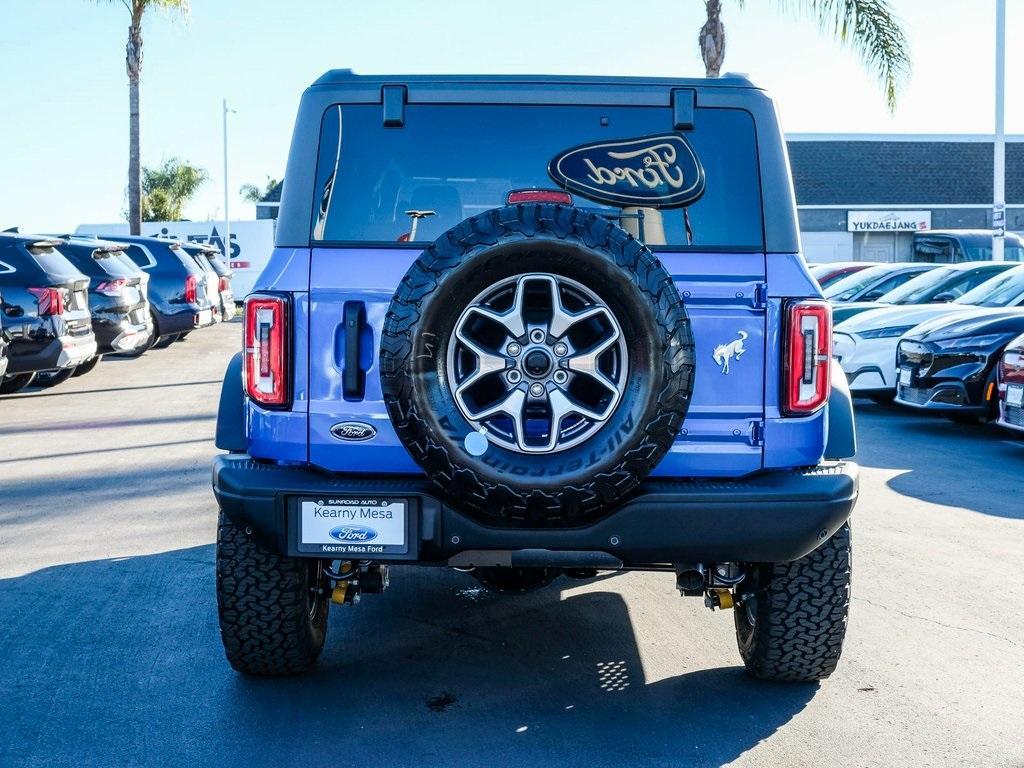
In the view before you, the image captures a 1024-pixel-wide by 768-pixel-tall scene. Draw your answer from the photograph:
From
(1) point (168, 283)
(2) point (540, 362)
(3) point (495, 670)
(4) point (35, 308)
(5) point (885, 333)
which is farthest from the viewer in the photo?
(1) point (168, 283)

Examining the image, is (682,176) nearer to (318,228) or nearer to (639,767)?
(318,228)

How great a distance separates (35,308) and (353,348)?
9.70m

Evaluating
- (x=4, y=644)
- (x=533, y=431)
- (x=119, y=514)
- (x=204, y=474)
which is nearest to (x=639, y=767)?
(x=533, y=431)

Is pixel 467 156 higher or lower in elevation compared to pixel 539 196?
higher

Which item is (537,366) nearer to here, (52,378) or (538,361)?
(538,361)

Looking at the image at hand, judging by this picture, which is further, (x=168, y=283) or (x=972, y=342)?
(x=168, y=283)

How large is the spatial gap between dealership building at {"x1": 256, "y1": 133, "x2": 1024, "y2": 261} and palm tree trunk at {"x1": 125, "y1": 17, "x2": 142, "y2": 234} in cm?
2137

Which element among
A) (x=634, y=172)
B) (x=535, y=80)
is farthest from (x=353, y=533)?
(x=535, y=80)

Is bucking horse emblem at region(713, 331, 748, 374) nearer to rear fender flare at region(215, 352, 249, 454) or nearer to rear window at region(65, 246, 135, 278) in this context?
rear fender flare at region(215, 352, 249, 454)

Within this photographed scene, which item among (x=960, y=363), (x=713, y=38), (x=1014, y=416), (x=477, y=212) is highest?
(x=713, y=38)

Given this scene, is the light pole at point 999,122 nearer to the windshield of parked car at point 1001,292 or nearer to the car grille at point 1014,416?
the windshield of parked car at point 1001,292

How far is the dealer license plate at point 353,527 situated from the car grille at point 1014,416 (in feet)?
23.8

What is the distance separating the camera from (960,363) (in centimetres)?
1118

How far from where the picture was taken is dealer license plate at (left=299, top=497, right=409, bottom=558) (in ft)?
12.9
